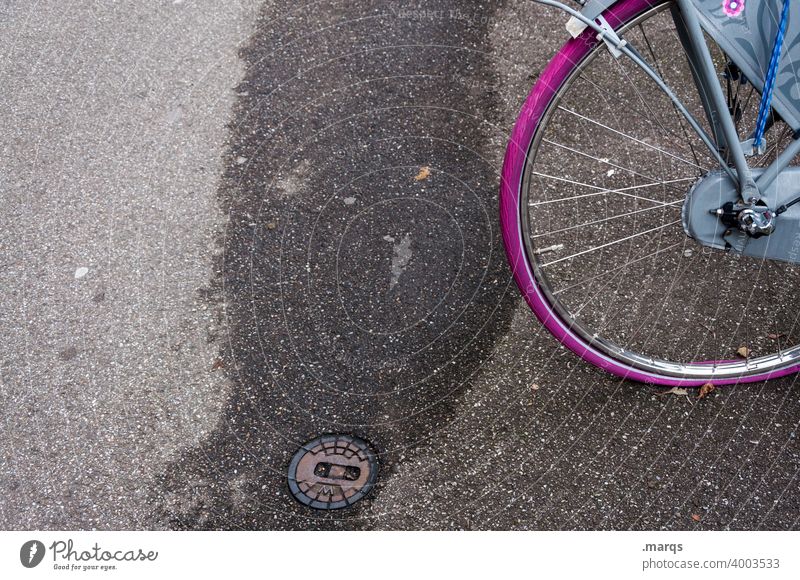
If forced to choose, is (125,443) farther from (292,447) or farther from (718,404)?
(718,404)

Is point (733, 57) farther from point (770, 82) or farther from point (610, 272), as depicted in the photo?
point (610, 272)

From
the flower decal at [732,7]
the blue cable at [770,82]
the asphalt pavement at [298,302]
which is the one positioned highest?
the flower decal at [732,7]

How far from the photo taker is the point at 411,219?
11.5ft

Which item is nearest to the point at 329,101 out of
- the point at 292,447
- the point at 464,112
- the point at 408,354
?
the point at 464,112

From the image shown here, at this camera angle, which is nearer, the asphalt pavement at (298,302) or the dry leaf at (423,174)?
the asphalt pavement at (298,302)

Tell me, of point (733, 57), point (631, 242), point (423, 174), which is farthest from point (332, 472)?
point (733, 57)

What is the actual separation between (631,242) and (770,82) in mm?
1134

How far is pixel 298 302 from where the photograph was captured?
3.28m

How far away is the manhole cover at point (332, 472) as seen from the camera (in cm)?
278

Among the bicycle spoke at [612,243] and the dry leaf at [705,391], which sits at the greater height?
the bicycle spoke at [612,243]

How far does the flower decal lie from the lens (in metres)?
2.32

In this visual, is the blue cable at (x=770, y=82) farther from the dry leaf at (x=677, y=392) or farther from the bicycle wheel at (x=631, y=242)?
the dry leaf at (x=677, y=392)
